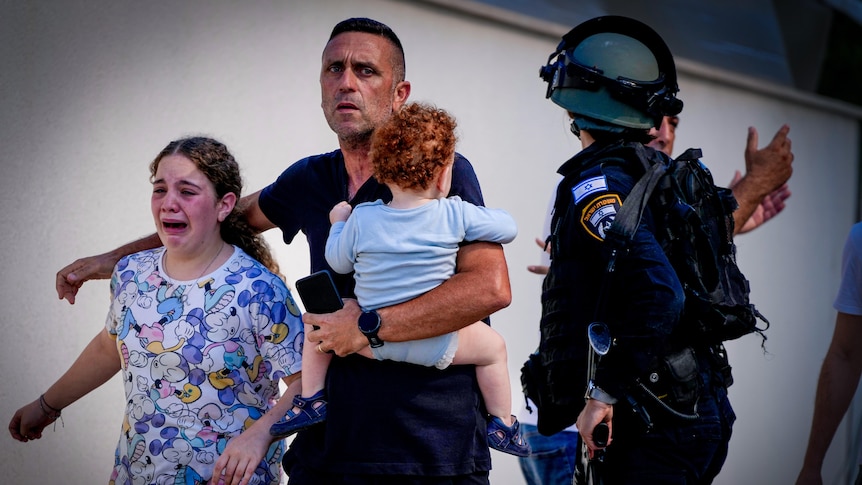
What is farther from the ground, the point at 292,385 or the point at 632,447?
the point at 292,385

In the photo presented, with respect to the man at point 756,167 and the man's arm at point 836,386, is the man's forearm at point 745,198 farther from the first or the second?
the man's arm at point 836,386

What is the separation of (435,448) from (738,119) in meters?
5.55

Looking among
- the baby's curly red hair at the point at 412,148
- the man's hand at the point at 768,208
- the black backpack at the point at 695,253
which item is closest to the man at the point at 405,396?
the baby's curly red hair at the point at 412,148

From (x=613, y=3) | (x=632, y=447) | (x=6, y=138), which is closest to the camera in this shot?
(x=632, y=447)

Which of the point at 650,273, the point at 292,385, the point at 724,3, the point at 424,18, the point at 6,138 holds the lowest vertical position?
the point at 292,385

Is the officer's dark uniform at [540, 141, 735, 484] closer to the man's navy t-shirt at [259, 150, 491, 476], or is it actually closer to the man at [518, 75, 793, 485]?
the man's navy t-shirt at [259, 150, 491, 476]

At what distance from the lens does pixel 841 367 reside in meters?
3.90

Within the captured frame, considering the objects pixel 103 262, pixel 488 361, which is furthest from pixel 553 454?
pixel 103 262

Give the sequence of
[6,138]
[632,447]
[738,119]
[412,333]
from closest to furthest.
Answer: [412,333] < [632,447] < [6,138] < [738,119]

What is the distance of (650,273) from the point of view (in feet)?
9.57

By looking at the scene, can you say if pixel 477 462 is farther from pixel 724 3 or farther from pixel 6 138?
pixel 724 3

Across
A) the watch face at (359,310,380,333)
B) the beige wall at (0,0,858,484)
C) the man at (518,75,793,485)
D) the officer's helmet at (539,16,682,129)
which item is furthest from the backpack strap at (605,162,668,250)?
the beige wall at (0,0,858,484)

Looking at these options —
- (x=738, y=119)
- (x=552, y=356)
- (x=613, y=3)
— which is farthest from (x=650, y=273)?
(x=738, y=119)

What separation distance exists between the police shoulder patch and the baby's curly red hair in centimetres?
45
